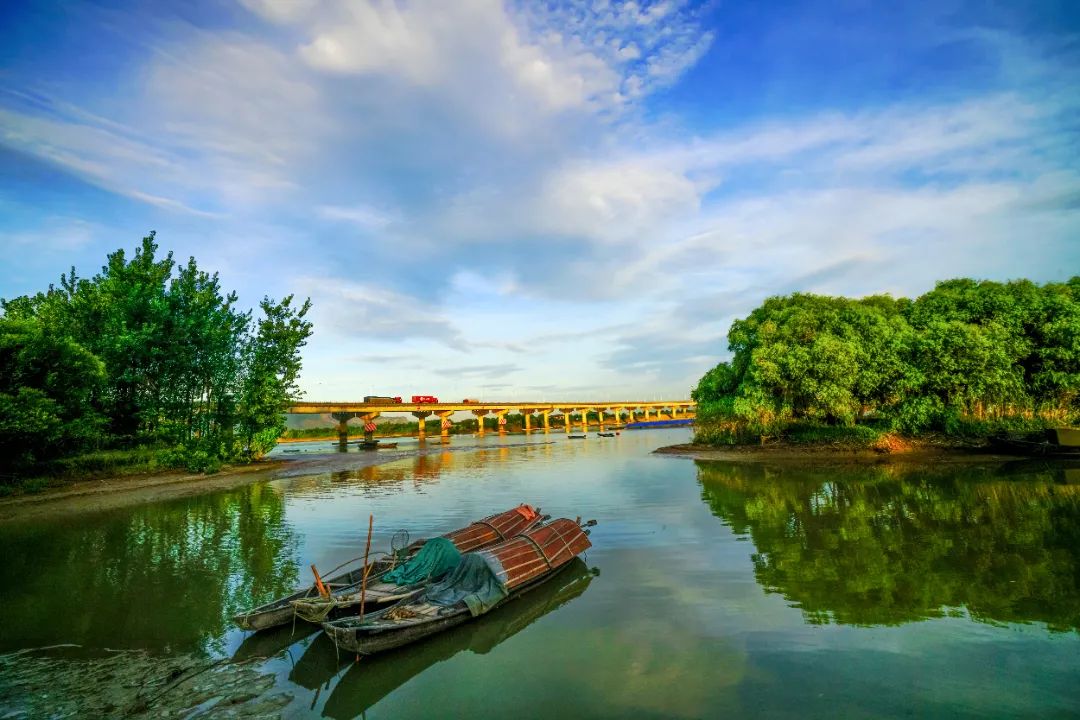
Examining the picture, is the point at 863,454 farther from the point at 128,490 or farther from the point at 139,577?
the point at 128,490

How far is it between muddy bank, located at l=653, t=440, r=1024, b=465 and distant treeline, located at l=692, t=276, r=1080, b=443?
1772 millimetres

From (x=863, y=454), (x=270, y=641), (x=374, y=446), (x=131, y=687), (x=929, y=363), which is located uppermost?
(x=929, y=363)

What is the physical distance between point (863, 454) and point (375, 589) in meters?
43.9

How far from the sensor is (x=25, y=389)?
30.2 metres

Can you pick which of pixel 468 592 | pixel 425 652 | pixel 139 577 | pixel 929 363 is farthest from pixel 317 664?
pixel 929 363

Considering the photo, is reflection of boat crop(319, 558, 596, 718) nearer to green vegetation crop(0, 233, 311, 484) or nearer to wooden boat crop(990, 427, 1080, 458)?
green vegetation crop(0, 233, 311, 484)

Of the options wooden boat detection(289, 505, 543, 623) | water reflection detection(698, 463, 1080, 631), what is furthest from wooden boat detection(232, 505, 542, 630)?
water reflection detection(698, 463, 1080, 631)

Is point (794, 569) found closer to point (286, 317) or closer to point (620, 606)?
point (620, 606)

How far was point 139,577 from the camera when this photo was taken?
17391 mm

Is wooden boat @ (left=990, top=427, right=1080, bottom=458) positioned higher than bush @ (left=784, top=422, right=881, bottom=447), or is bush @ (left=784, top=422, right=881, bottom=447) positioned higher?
bush @ (left=784, top=422, right=881, bottom=447)

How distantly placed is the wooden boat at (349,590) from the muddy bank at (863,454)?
35.0 meters

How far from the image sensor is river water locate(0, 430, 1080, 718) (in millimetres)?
9297

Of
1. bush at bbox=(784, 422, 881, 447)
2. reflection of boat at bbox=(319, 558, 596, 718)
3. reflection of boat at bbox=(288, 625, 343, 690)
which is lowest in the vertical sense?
reflection of boat at bbox=(319, 558, 596, 718)

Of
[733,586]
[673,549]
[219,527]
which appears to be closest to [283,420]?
[219,527]
